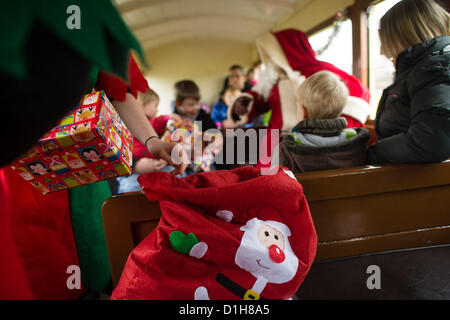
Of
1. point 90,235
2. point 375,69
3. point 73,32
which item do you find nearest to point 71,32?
point 73,32

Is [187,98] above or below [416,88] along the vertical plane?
above

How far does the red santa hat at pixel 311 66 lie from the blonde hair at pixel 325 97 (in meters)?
0.71

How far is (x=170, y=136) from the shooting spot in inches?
65.7

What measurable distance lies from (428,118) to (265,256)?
0.92 metres

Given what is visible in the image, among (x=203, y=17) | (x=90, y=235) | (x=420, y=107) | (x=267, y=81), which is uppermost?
(x=203, y=17)

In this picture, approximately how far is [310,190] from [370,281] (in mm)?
417

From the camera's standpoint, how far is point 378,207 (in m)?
1.23

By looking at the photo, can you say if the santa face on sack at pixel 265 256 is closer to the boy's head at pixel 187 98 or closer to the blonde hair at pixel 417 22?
the blonde hair at pixel 417 22

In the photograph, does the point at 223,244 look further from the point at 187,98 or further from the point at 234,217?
the point at 187,98

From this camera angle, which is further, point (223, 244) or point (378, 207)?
point (378, 207)

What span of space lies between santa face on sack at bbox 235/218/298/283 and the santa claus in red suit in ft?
5.89

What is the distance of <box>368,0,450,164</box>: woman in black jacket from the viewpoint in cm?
112

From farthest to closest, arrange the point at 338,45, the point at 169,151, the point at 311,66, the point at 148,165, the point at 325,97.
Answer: the point at 338,45 → the point at 311,66 → the point at 148,165 → the point at 325,97 → the point at 169,151

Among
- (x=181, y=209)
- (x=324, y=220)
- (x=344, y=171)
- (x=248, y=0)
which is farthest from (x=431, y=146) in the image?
(x=248, y=0)
